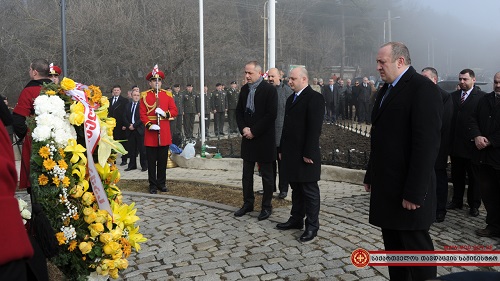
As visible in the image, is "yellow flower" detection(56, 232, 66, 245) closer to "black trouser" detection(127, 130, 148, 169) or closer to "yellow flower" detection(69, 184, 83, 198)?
"yellow flower" detection(69, 184, 83, 198)

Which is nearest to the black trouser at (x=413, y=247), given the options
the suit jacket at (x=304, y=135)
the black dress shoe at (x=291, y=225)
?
the suit jacket at (x=304, y=135)

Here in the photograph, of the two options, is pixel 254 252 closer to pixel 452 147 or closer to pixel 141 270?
pixel 141 270

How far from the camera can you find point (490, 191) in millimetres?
6762

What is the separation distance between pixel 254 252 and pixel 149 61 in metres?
21.1

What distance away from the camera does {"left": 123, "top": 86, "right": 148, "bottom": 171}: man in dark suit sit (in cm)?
1230

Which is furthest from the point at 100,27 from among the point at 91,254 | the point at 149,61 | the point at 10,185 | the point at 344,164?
the point at 10,185

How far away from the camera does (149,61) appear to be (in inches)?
1000

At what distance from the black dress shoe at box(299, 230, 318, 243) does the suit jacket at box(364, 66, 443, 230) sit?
1825 millimetres

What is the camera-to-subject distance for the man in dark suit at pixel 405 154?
3791 mm

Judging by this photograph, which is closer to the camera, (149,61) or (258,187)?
(258,187)

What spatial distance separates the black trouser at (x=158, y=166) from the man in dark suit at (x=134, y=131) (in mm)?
3113

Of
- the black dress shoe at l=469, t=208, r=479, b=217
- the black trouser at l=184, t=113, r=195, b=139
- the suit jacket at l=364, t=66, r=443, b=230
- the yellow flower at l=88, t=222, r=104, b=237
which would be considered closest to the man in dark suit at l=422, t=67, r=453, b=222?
the black dress shoe at l=469, t=208, r=479, b=217

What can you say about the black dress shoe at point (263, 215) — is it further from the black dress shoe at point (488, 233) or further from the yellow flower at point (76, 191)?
the yellow flower at point (76, 191)

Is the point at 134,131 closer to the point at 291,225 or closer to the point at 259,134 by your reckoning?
the point at 259,134
